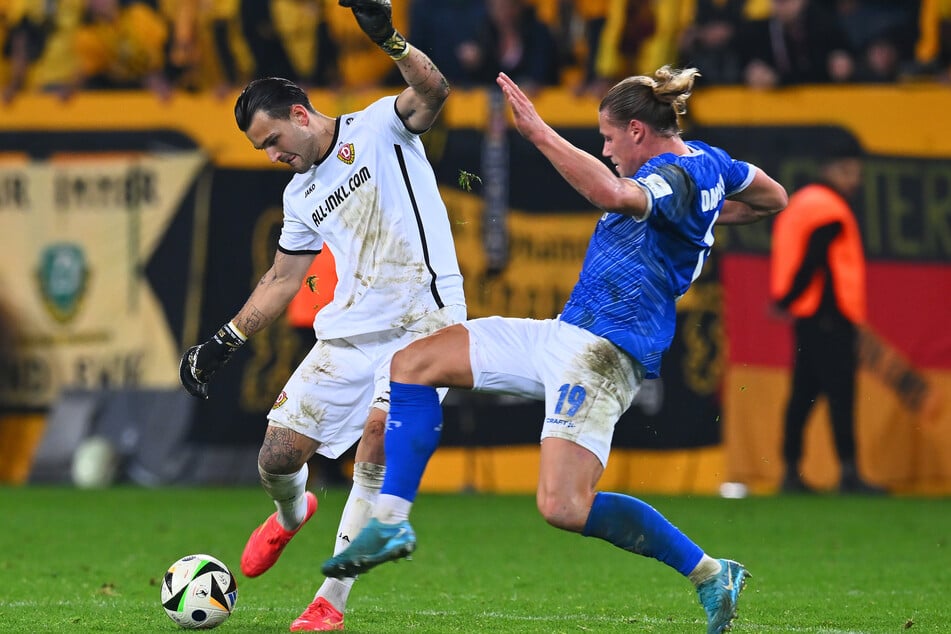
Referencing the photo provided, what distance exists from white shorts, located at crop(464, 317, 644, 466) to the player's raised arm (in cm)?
105

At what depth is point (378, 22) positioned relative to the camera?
597 centimetres

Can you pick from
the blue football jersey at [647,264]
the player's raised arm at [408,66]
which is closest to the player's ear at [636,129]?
the blue football jersey at [647,264]

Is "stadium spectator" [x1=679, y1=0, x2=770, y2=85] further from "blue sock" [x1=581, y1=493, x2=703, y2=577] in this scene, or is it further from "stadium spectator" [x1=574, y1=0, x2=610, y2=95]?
"blue sock" [x1=581, y1=493, x2=703, y2=577]

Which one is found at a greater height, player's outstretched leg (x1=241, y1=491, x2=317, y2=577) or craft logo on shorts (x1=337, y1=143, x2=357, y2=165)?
craft logo on shorts (x1=337, y1=143, x2=357, y2=165)

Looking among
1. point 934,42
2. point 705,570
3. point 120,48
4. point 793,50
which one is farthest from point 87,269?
point 705,570

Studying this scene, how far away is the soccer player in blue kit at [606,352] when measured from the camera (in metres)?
5.58

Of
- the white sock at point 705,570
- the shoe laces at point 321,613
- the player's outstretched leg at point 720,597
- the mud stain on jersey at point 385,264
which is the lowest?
the shoe laces at point 321,613

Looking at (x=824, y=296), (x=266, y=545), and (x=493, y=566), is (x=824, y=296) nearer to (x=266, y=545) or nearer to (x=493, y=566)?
(x=493, y=566)

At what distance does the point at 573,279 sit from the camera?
43.4 ft

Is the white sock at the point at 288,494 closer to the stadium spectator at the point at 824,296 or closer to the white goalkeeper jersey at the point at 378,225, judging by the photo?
the white goalkeeper jersey at the point at 378,225

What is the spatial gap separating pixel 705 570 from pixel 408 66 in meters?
2.23

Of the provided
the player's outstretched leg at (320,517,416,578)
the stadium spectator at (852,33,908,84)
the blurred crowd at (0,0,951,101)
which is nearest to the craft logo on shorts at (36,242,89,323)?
the blurred crowd at (0,0,951,101)

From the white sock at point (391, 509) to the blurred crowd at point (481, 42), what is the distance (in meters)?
8.16

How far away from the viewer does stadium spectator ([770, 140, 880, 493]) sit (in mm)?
12703
